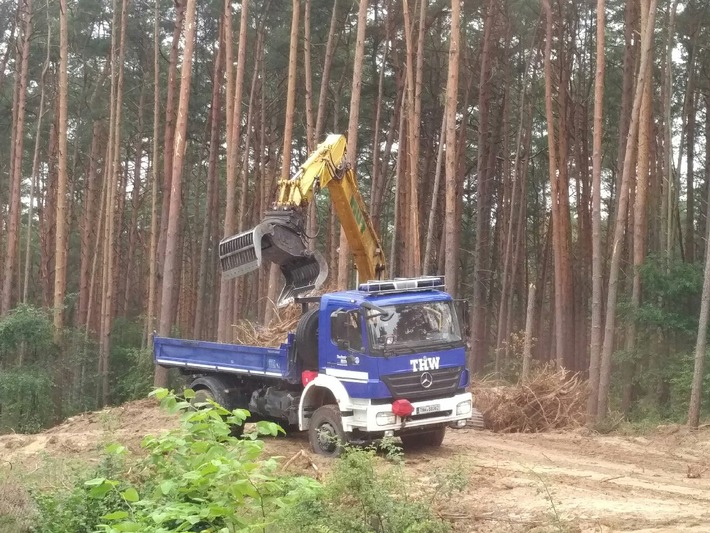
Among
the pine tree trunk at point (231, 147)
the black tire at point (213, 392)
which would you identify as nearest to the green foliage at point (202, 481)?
the black tire at point (213, 392)

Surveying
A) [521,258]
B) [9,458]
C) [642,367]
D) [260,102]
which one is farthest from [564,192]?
[9,458]

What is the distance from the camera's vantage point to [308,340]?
12.1 meters

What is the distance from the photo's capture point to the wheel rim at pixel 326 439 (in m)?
11.3

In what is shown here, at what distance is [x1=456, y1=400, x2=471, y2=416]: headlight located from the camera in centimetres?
1153

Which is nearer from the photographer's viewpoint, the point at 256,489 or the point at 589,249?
the point at 256,489

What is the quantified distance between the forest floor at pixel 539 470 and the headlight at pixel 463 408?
61cm

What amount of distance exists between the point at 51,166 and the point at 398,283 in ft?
83.4

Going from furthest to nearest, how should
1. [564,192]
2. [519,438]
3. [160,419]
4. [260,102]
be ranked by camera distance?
[260,102] → [564,192] → [160,419] → [519,438]

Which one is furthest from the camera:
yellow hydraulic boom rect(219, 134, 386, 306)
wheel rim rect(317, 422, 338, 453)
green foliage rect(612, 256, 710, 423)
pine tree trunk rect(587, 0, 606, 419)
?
green foliage rect(612, 256, 710, 423)

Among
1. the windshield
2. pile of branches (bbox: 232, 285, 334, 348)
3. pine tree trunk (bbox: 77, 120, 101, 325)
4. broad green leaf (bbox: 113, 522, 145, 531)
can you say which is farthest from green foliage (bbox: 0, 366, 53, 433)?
broad green leaf (bbox: 113, 522, 145, 531)

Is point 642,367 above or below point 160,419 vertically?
above

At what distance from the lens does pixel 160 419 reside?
53.4ft

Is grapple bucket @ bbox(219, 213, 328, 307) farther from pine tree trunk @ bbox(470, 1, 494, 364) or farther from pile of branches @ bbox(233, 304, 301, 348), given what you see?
pine tree trunk @ bbox(470, 1, 494, 364)

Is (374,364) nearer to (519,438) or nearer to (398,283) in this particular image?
(398,283)
